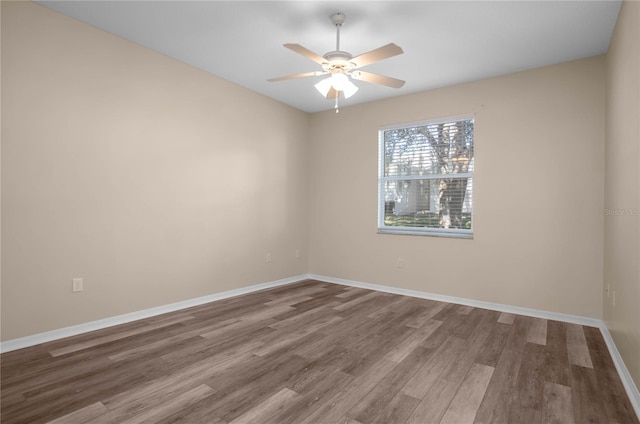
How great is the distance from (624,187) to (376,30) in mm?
2157

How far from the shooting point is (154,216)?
332 cm

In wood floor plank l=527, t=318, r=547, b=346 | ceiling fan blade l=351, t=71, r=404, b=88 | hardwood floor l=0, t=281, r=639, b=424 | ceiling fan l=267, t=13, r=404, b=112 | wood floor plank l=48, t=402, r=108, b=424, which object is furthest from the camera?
wood floor plank l=527, t=318, r=547, b=346

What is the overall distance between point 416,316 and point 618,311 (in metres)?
1.58

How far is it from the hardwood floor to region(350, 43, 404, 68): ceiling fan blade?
2164 mm

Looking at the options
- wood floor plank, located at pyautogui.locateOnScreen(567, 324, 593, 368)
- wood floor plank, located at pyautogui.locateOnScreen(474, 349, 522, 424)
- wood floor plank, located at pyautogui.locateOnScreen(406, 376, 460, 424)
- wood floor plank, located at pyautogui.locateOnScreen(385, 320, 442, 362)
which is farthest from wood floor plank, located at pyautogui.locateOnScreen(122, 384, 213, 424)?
wood floor plank, located at pyautogui.locateOnScreen(567, 324, 593, 368)

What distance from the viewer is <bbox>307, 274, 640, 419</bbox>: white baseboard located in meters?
2.00

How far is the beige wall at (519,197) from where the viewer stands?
322cm

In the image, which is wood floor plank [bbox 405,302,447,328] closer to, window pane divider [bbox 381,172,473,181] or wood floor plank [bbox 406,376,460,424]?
wood floor plank [bbox 406,376,460,424]

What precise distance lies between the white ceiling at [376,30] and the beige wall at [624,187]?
378mm

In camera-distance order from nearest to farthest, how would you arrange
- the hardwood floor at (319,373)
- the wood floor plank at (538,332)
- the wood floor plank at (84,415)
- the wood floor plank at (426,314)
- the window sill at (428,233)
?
the wood floor plank at (84,415) → the hardwood floor at (319,373) → the wood floor plank at (538,332) → the wood floor plank at (426,314) → the window sill at (428,233)

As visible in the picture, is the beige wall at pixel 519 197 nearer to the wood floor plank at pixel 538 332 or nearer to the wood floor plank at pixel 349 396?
the wood floor plank at pixel 538 332

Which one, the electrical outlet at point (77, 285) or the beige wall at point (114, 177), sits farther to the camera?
the electrical outlet at point (77, 285)

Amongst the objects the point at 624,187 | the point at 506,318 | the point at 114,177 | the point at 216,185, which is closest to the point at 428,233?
the point at 506,318

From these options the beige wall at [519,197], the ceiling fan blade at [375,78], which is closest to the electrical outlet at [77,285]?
the ceiling fan blade at [375,78]
